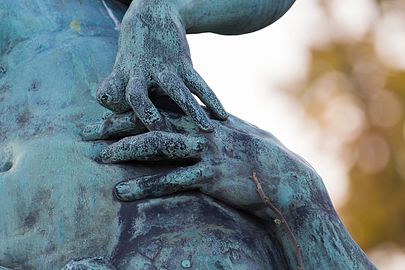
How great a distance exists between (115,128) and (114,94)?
0.08 m

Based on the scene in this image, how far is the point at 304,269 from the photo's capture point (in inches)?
107

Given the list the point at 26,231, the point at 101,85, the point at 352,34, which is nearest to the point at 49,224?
the point at 26,231

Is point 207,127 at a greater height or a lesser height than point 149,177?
greater

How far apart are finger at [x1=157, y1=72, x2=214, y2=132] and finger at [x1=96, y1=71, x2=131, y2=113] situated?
0.24 ft

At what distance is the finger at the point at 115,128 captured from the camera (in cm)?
268

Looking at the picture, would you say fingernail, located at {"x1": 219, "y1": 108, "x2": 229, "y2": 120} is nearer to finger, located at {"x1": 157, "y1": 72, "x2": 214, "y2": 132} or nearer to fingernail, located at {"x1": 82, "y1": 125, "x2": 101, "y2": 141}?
finger, located at {"x1": 157, "y1": 72, "x2": 214, "y2": 132}

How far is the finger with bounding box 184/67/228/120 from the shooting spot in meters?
2.66

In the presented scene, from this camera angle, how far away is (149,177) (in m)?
2.63

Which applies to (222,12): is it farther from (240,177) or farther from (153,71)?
(240,177)

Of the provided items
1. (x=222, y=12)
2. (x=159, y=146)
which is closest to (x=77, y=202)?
(x=159, y=146)

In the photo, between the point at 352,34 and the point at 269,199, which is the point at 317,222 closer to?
the point at 269,199

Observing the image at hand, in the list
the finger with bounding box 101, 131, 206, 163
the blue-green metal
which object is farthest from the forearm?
the finger with bounding box 101, 131, 206, 163

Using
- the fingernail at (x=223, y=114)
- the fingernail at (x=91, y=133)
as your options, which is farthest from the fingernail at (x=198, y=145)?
the fingernail at (x=91, y=133)

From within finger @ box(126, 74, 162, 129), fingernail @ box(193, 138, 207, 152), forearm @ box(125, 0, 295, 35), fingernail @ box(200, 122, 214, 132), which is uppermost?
forearm @ box(125, 0, 295, 35)
